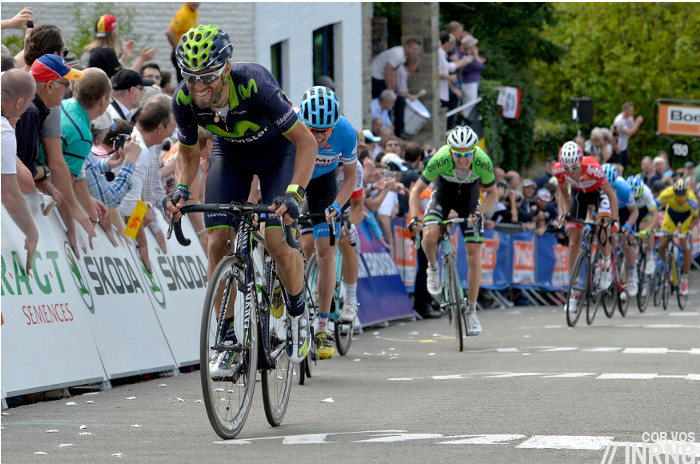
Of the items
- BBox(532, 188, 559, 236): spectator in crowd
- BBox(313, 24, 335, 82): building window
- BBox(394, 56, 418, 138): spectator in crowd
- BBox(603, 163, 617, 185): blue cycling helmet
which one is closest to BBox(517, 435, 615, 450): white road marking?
BBox(603, 163, 617, 185): blue cycling helmet

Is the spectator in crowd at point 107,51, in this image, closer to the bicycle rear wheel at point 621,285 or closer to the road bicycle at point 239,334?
the road bicycle at point 239,334

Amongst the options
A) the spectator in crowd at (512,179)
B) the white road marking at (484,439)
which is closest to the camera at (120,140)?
the white road marking at (484,439)

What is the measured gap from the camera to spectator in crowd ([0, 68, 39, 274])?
28.5 ft

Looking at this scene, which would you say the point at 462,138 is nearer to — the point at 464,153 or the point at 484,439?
the point at 464,153

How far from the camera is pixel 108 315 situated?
33.2ft

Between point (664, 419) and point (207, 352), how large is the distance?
104 inches

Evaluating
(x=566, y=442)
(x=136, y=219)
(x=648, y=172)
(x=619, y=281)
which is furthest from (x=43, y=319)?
(x=648, y=172)

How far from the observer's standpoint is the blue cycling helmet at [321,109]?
1016cm

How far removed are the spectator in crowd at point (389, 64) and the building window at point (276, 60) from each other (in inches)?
134

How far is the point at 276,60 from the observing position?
79.4 ft

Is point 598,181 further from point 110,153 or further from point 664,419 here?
point 664,419

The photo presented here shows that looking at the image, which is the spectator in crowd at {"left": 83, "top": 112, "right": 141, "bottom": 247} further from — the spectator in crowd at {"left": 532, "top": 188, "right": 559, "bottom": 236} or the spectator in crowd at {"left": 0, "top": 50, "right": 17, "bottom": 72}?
the spectator in crowd at {"left": 532, "top": 188, "right": 559, "bottom": 236}

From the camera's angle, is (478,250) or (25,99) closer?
(25,99)

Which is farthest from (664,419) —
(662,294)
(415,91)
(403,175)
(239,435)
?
(415,91)
